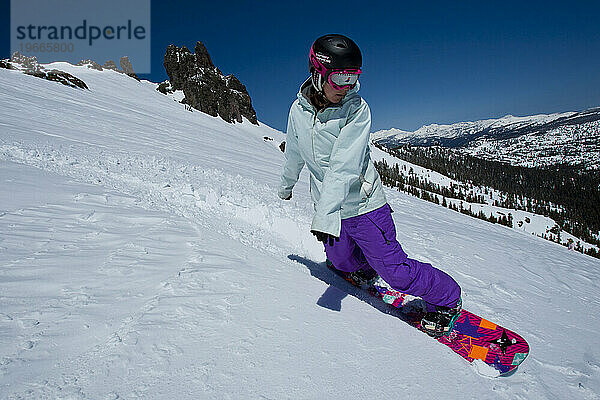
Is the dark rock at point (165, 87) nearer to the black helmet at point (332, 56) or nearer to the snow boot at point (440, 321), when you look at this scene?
the black helmet at point (332, 56)

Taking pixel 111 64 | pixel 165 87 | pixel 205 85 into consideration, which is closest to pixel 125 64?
pixel 111 64

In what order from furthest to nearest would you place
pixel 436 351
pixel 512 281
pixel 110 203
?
pixel 512 281 < pixel 110 203 < pixel 436 351

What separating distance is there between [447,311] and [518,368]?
2.21 ft

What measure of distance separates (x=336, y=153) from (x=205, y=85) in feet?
192

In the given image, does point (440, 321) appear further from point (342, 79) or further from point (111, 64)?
point (111, 64)

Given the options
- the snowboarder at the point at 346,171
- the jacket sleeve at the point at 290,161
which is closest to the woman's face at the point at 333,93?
the snowboarder at the point at 346,171

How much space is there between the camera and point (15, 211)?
10.2ft

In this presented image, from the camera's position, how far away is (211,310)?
2141 millimetres

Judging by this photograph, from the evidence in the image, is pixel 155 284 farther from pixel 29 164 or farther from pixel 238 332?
pixel 29 164

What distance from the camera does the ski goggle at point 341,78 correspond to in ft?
7.22

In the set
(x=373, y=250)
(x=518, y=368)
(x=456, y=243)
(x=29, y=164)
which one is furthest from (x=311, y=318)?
(x=29, y=164)

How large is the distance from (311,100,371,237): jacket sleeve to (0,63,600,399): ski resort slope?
2.67 feet

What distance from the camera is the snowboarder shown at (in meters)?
2.24

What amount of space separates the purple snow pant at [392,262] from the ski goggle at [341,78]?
45.2 inches
